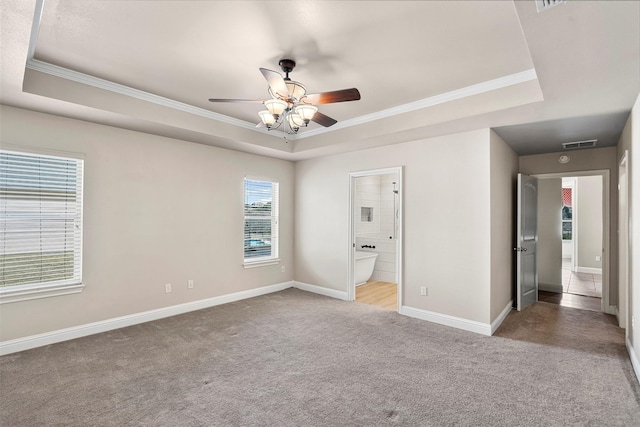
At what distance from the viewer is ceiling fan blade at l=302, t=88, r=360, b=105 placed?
99.8 inches

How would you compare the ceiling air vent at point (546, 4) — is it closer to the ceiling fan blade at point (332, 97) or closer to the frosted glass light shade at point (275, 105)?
the ceiling fan blade at point (332, 97)

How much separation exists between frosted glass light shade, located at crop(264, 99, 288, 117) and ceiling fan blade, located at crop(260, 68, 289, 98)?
7cm

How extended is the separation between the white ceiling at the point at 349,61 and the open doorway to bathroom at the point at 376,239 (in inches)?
60.6

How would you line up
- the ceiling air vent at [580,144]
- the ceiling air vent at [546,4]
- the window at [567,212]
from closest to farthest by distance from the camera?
the ceiling air vent at [546,4] < the ceiling air vent at [580,144] < the window at [567,212]

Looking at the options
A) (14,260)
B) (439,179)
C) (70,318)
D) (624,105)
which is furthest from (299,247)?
(624,105)

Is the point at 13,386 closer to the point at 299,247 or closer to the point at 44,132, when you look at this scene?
the point at 44,132

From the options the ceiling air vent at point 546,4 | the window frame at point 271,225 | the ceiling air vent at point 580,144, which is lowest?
the window frame at point 271,225

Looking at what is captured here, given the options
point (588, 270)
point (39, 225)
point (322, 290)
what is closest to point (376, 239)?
point (322, 290)

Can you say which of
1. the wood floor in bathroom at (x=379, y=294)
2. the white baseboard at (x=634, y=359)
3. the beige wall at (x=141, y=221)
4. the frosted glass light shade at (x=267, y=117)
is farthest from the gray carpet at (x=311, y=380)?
the frosted glass light shade at (x=267, y=117)

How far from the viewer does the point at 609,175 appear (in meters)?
4.54

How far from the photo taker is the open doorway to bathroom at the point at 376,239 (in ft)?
16.5

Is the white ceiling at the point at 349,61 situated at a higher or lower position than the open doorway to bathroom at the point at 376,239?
higher

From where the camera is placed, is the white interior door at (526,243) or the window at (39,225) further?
the white interior door at (526,243)

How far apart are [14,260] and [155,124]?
2.02 meters
